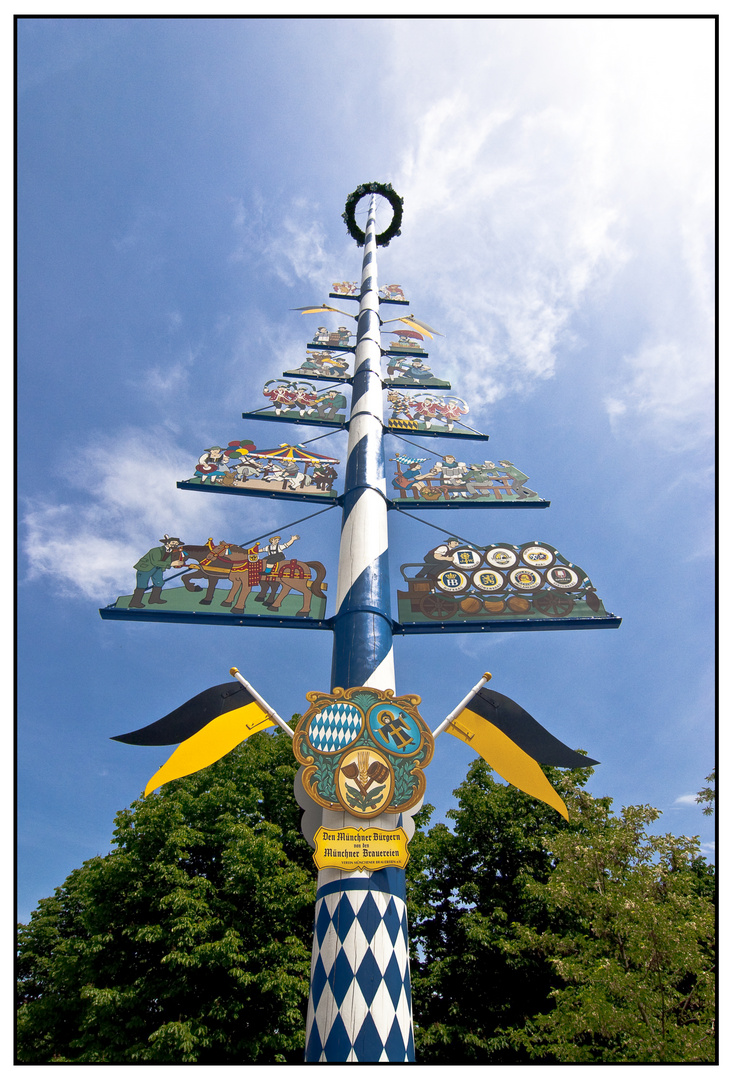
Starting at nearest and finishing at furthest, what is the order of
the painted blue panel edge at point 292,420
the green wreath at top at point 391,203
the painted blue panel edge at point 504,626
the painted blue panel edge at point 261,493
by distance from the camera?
the painted blue panel edge at point 504,626, the painted blue panel edge at point 261,493, the painted blue panel edge at point 292,420, the green wreath at top at point 391,203

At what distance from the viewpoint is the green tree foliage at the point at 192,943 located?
8.48 meters

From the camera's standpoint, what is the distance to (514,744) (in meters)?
Answer: 5.24

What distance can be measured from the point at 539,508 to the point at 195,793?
26.6ft

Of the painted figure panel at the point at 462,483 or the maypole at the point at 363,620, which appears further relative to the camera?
the painted figure panel at the point at 462,483

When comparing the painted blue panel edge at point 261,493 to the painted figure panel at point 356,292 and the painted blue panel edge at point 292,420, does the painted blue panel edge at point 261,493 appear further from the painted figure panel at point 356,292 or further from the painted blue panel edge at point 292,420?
the painted figure panel at point 356,292

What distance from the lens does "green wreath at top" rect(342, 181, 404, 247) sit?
1194 centimetres

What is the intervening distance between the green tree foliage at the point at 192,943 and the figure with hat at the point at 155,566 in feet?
16.0

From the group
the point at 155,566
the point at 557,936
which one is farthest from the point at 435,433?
the point at 557,936

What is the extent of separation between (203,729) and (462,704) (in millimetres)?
2215

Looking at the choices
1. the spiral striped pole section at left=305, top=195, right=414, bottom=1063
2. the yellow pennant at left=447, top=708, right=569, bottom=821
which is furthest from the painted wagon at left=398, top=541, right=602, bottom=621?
the yellow pennant at left=447, top=708, right=569, bottom=821

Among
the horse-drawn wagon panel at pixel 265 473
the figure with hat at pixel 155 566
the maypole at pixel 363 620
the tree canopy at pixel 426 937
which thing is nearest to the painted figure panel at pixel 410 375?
the maypole at pixel 363 620

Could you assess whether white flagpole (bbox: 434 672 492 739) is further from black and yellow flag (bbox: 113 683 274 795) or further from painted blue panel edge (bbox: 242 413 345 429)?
painted blue panel edge (bbox: 242 413 345 429)

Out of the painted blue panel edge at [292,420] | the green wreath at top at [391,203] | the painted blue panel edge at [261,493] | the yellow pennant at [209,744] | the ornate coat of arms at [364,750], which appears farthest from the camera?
the green wreath at top at [391,203]

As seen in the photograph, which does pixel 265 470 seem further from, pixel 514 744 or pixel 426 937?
pixel 426 937
